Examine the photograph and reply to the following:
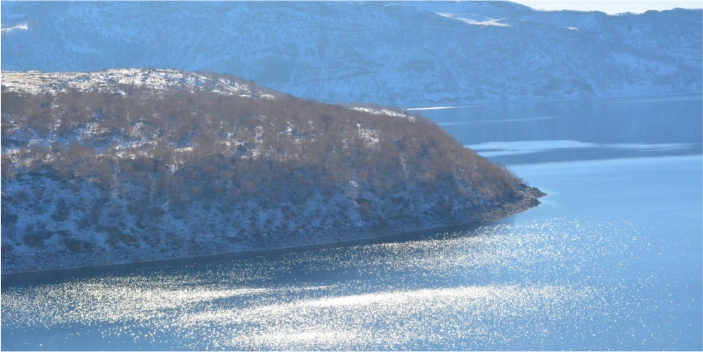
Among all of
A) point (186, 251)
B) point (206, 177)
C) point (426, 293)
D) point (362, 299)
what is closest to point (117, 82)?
point (206, 177)

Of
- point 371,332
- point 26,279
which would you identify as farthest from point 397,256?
point 26,279

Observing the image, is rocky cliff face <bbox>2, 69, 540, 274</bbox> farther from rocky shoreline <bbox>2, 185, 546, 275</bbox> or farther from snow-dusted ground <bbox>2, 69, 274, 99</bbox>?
snow-dusted ground <bbox>2, 69, 274, 99</bbox>

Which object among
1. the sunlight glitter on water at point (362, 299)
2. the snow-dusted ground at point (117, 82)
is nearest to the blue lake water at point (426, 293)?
the sunlight glitter on water at point (362, 299)

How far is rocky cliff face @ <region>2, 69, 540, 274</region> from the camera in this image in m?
44.6

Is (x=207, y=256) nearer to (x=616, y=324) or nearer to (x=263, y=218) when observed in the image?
(x=263, y=218)

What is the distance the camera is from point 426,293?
117 feet

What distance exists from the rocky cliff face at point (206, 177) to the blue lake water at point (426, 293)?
226 centimetres

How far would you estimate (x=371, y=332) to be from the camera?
3059cm

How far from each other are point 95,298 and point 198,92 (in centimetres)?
3328

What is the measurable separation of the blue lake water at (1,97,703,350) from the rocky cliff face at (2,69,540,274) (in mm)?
2256

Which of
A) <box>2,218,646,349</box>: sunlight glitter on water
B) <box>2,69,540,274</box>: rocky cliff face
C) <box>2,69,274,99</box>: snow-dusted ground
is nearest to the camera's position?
<box>2,218,646,349</box>: sunlight glitter on water

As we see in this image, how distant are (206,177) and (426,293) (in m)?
18.9

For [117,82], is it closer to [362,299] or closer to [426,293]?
[362,299]

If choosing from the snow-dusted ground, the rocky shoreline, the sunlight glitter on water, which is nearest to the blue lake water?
the sunlight glitter on water
